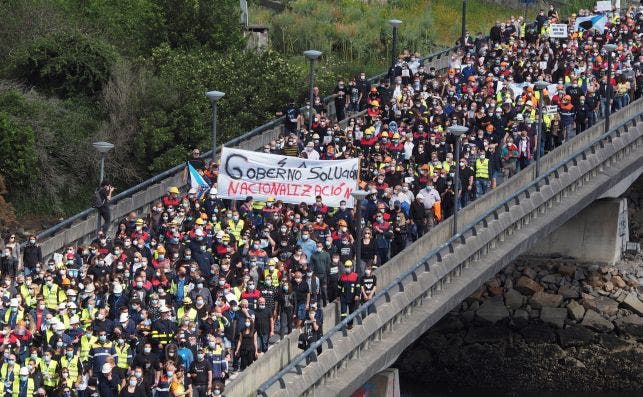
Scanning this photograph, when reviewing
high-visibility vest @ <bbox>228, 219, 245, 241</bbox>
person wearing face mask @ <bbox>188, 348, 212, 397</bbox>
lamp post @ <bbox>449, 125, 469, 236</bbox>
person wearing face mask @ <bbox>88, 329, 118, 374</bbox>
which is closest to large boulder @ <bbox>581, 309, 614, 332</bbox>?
lamp post @ <bbox>449, 125, 469, 236</bbox>

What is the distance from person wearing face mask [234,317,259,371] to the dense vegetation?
1922cm

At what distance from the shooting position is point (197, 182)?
45281mm

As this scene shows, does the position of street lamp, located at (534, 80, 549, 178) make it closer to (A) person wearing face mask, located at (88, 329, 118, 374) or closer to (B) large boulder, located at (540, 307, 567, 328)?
(B) large boulder, located at (540, 307, 567, 328)

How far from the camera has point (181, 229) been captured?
Answer: 4141 centimetres

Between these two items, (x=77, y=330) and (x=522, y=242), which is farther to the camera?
(x=522, y=242)

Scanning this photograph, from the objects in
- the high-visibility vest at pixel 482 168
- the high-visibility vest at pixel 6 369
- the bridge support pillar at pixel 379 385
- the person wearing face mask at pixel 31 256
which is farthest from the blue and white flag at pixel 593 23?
the high-visibility vest at pixel 6 369

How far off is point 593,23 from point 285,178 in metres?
18.3

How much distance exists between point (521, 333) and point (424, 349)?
290 cm

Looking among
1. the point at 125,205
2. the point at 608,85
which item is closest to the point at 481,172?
the point at 608,85

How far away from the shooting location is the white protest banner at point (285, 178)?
43.0 meters

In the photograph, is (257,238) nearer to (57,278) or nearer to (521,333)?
(57,278)

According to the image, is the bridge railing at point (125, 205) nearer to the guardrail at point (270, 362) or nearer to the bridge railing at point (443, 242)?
the bridge railing at point (443, 242)

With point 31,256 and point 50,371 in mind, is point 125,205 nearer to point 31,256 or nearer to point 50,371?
point 31,256

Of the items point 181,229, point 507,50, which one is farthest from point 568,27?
point 181,229
